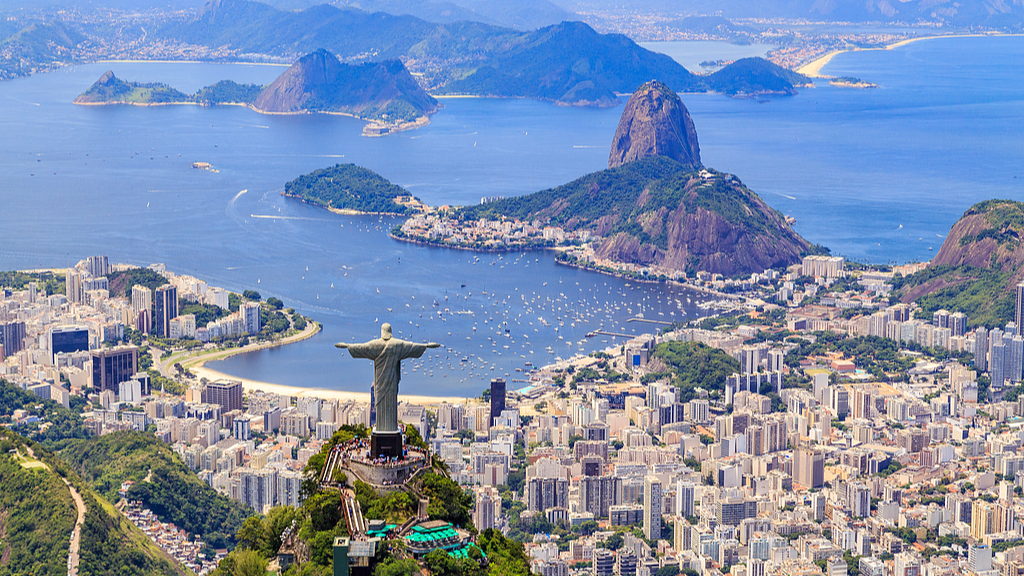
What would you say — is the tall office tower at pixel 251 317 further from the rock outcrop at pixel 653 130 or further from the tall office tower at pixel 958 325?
the rock outcrop at pixel 653 130

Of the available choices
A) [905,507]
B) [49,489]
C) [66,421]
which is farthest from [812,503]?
[66,421]

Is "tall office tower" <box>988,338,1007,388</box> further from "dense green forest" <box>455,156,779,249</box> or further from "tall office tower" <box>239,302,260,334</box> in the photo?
"tall office tower" <box>239,302,260,334</box>

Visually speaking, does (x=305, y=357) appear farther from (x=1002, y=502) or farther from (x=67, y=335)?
(x=1002, y=502)

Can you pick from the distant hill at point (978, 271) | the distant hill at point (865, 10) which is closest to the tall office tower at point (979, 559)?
the distant hill at point (978, 271)

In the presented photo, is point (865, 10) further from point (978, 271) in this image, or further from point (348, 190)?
point (978, 271)

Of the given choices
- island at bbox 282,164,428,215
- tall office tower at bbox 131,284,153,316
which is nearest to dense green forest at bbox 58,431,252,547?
tall office tower at bbox 131,284,153,316

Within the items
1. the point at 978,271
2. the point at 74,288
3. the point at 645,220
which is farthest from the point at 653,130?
the point at 74,288
